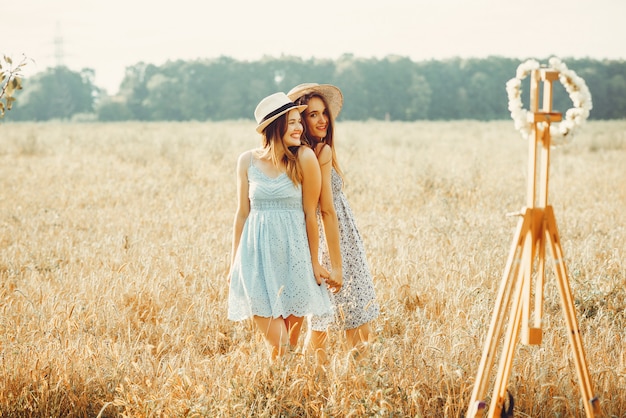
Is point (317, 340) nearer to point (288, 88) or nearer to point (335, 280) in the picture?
point (335, 280)

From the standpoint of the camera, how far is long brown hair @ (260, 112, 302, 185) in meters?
3.36

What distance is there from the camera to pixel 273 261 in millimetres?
3355

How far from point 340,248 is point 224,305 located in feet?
4.22

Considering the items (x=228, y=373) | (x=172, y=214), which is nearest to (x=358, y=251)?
(x=228, y=373)

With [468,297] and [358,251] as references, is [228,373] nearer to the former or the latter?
[358,251]

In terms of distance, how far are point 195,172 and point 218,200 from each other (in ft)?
9.36

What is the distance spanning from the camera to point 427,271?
523 centimetres

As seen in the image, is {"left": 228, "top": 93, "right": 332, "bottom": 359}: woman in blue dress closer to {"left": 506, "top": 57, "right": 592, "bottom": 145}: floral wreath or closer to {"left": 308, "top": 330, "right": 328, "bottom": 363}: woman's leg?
{"left": 308, "top": 330, "right": 328, "bottom": 363}: woman's leg

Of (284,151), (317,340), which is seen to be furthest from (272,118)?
(317,340)

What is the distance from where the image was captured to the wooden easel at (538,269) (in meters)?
2.19

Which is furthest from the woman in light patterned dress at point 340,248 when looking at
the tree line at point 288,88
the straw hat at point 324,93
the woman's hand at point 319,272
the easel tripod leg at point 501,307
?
the tree line at point 288,88

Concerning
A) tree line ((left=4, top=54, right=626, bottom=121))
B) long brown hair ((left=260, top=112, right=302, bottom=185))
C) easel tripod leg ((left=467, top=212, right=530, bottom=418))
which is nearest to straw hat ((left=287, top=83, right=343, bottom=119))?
long brown hair ((left=260, top=112, right=302, bottom=185))

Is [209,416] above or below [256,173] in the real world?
below

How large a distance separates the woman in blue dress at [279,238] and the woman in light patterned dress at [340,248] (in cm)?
20
